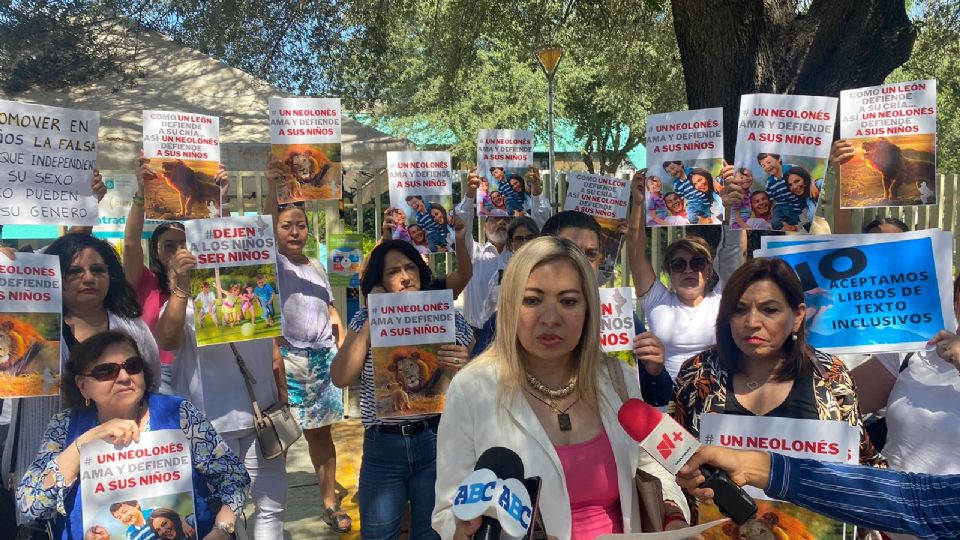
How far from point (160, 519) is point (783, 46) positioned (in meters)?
6.72

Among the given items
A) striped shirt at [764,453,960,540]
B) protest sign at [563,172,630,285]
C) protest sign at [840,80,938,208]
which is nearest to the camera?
striped shirt at [764,453,960,540]

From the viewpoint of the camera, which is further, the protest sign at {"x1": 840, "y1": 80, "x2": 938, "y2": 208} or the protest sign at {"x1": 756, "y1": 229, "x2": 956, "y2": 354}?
the protest sign at {"x1": 840, "y1": 80, "x2": 938, "y2": 208}

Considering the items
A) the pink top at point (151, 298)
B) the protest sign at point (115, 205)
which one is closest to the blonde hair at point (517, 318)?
the pink top at point (151, 298)

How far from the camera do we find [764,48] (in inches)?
299

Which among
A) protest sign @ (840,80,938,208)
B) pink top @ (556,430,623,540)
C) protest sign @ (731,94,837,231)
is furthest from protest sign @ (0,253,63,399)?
protest sign @ (840,80,938,208)

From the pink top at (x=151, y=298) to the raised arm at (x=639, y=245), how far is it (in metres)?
2.72

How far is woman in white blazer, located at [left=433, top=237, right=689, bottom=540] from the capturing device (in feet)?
8.13

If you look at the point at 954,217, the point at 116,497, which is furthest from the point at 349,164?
the point at 954,217

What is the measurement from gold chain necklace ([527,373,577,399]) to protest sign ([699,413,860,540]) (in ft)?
1.59

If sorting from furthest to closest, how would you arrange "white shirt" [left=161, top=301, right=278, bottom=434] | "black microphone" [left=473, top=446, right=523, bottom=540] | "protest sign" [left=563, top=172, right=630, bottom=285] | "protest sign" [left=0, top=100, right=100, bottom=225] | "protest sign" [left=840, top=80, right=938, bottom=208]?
"protest sign" [left=563, top=172, right=630, bottom=285], "white shirt" [left=161, top=301, right=278, bottom=434], "protest sign" [left=840, top=80, right=938, bottom=208], "protest sign" [left=0, top=100, right=100, bottom=225], "black microphone" [left=473, top=446, right=523, bottom=540]

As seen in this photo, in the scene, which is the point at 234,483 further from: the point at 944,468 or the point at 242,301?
the point at 944,468

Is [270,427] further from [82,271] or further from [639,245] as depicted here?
[639,245]

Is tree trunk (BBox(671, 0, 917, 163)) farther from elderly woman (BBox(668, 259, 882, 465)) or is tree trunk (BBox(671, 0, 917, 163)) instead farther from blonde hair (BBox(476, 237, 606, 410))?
blonde hair (BBox(476, 237, 606, 410))

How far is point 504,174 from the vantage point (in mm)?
6199
